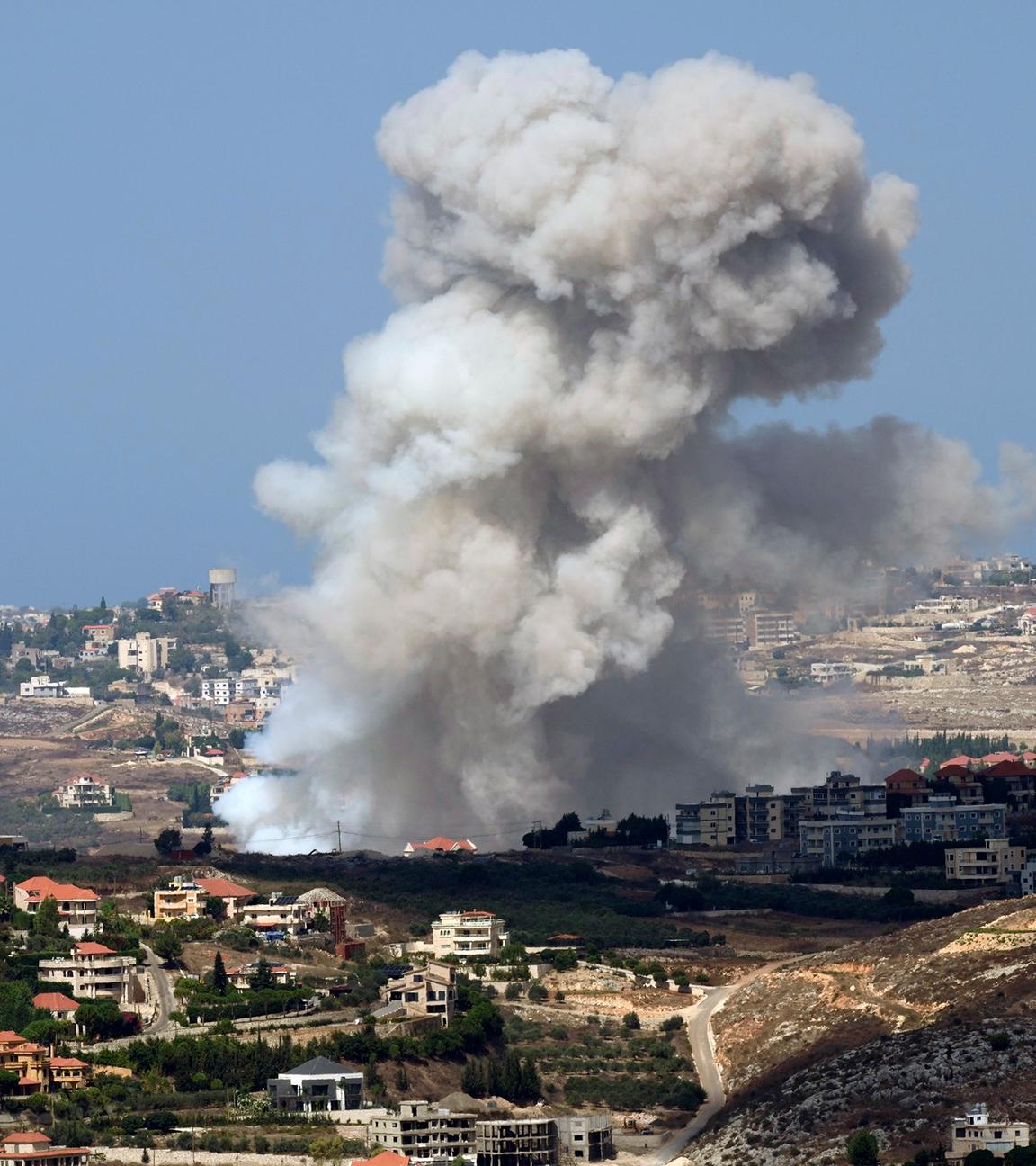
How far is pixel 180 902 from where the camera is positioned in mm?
64062

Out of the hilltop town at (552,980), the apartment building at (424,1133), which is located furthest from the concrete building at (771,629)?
the apartment building at (424,1133)

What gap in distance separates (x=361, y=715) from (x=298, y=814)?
3.60m

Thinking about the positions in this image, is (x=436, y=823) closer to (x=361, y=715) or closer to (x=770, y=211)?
(x=361, y=715)

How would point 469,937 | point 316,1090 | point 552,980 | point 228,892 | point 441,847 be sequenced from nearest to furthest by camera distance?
1. point 316,1090
2. point 552,980
3. point 469,937
4. point 228,892
5. point 441,847

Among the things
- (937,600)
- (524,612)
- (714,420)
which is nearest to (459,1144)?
(524,612)

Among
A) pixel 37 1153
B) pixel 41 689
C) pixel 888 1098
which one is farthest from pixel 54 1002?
pixel 41 689

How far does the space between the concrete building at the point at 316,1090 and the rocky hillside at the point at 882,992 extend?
224 inches

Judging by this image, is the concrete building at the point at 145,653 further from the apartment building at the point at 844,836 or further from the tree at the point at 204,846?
the apartment building at the point at 844,836

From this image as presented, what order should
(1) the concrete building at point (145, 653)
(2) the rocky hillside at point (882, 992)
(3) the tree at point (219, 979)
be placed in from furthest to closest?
(1) the concrete building at point (145, 653) < (3) the tree at point (219, 979) < (2) the rocky hillside at point (882, 992)

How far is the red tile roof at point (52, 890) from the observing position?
61.9 meters

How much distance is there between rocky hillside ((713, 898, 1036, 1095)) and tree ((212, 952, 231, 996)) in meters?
7.72

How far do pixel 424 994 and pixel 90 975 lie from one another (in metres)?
5.28

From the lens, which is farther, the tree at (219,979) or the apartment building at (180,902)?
the apartment building at (180,902)

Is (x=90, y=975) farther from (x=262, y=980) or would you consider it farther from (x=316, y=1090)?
(x=316, y=1090)
